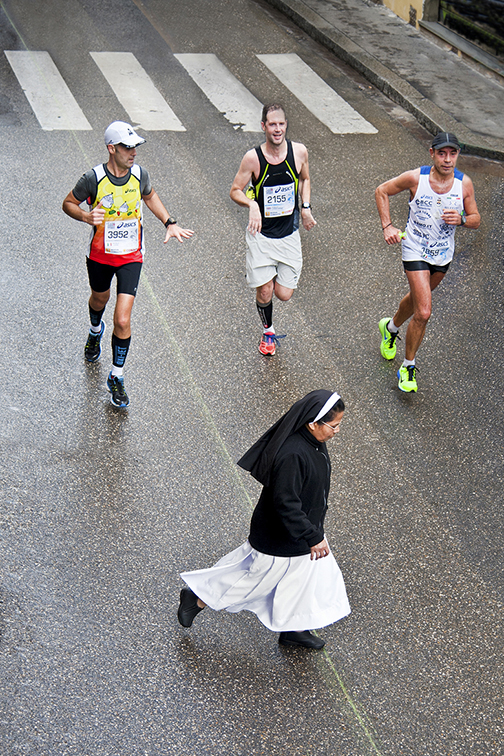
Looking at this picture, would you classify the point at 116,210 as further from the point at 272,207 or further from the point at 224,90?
the point at 224,90

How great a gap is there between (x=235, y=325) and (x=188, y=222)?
219cm

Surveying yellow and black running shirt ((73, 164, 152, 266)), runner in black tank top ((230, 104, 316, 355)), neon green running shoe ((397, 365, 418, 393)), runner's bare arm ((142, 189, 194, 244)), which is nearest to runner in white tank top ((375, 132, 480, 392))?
neon green running shoe ((397, 365, 418, 393))

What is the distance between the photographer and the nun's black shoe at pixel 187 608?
16.8 ft

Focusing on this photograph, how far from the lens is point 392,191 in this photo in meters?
7.55

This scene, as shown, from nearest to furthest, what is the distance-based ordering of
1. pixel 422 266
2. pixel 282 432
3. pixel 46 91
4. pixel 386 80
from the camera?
pixel 282 432 → pixel 422 266 → pixel 46 91 → pixel 386 80

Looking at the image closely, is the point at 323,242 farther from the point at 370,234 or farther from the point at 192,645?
the point at 192,645

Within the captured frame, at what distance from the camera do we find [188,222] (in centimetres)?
995

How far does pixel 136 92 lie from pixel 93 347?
684 centimetres

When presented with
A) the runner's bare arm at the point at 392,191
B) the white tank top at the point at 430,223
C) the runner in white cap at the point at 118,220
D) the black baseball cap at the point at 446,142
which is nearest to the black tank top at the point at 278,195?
the runner's bare arm at the point at 392,191

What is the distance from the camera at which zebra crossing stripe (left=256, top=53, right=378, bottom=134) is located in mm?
12734

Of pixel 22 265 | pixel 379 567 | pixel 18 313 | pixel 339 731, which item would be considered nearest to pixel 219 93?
pixel 22 265

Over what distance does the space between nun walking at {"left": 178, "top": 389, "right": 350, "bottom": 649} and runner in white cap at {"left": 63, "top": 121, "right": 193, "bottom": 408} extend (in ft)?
7.96

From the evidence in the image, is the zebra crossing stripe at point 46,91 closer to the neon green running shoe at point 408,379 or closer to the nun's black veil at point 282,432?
the neon green running shoe at point 408,379

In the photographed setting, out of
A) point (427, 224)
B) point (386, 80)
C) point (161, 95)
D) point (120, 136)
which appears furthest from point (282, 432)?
point (386, 80)
